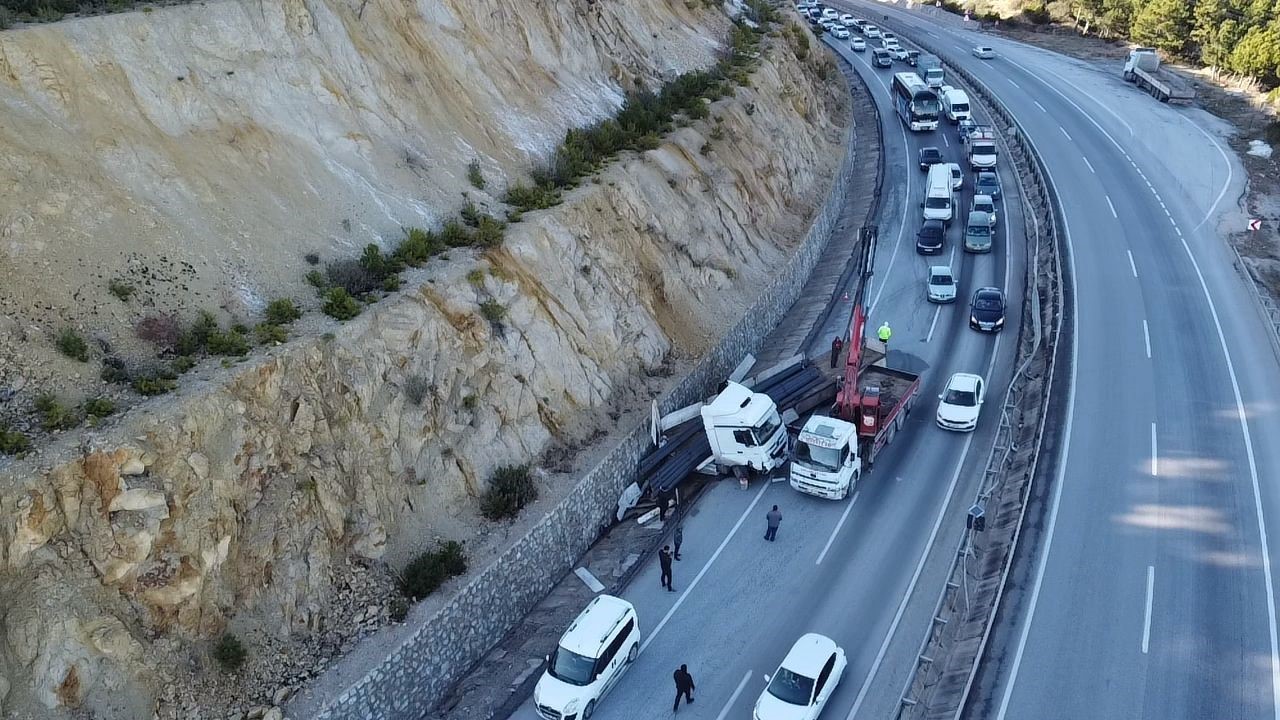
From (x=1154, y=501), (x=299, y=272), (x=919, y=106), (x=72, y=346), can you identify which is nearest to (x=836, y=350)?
(x=1154, y=501)

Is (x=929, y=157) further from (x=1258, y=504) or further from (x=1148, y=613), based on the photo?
(x=1148, y=613)

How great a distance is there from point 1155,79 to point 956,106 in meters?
16.1

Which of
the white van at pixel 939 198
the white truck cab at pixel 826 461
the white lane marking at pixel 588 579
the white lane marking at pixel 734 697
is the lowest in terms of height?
the white lane marking at pixel 588 579

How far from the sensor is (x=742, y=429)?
26828 millimetres

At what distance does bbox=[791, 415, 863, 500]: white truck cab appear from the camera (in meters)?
26.0

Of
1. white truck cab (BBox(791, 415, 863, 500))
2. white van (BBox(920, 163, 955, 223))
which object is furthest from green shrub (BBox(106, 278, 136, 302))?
white van (BBox(920, 163, 955, 223))

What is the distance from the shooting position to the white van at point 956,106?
2250 inches

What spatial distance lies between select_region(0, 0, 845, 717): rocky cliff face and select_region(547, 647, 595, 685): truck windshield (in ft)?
14.2

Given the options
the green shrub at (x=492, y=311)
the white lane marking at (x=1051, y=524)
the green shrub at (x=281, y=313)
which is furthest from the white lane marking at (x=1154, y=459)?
the green shrub at (x=281, y=313)

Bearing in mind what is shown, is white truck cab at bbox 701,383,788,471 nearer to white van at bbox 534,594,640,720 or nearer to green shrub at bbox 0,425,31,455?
white van at bbox 534,594,640,720

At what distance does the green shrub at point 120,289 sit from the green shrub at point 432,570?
28.6ft

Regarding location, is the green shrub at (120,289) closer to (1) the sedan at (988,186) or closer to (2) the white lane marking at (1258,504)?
(2) the white lane marking at (1258,504)

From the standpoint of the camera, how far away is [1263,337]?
32.0 meters

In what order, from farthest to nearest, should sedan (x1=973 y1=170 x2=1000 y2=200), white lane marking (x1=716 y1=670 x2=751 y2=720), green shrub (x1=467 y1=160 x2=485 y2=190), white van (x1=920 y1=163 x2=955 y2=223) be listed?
sedan (x1=973 y1=170 x2=1000 y2=200)
white van (x1=920 y1=163 x2=955 y2=223)
green shrub (x1=467 y1=160 x2=485 y2=190)
white lane marking (x1=716 y1=670 x2=751 y2=720)
